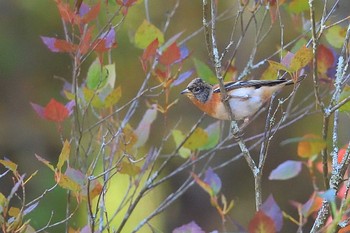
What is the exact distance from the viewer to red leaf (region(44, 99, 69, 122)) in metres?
1.73

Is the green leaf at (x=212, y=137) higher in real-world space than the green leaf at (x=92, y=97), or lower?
lower

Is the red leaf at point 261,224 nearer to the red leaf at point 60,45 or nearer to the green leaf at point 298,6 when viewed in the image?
the red leaf at point 60,45

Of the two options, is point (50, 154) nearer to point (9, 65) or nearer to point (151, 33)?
point (9, 65)

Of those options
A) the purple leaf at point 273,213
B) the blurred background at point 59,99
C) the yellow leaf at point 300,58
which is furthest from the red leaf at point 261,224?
the blurred background at point 59,99

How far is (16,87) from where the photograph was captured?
14.7 ft

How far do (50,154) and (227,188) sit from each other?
3.91ft

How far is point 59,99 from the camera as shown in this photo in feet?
13.5

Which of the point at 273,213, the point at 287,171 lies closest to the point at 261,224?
the point at 273,213

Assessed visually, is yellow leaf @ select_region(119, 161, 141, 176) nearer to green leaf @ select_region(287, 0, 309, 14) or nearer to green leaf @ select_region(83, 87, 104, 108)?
green leaf @ select_region(83, 87, 104, 108)

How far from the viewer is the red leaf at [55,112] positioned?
1.73m

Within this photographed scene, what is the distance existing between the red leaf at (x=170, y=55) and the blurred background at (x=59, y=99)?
218 cm

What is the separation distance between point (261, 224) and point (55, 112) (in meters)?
0.76

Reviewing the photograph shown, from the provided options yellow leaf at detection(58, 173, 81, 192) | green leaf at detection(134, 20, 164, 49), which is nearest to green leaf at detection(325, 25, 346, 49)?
green leaf at detection(134, 20, 164, 49)

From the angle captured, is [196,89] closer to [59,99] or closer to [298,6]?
[298,6]
